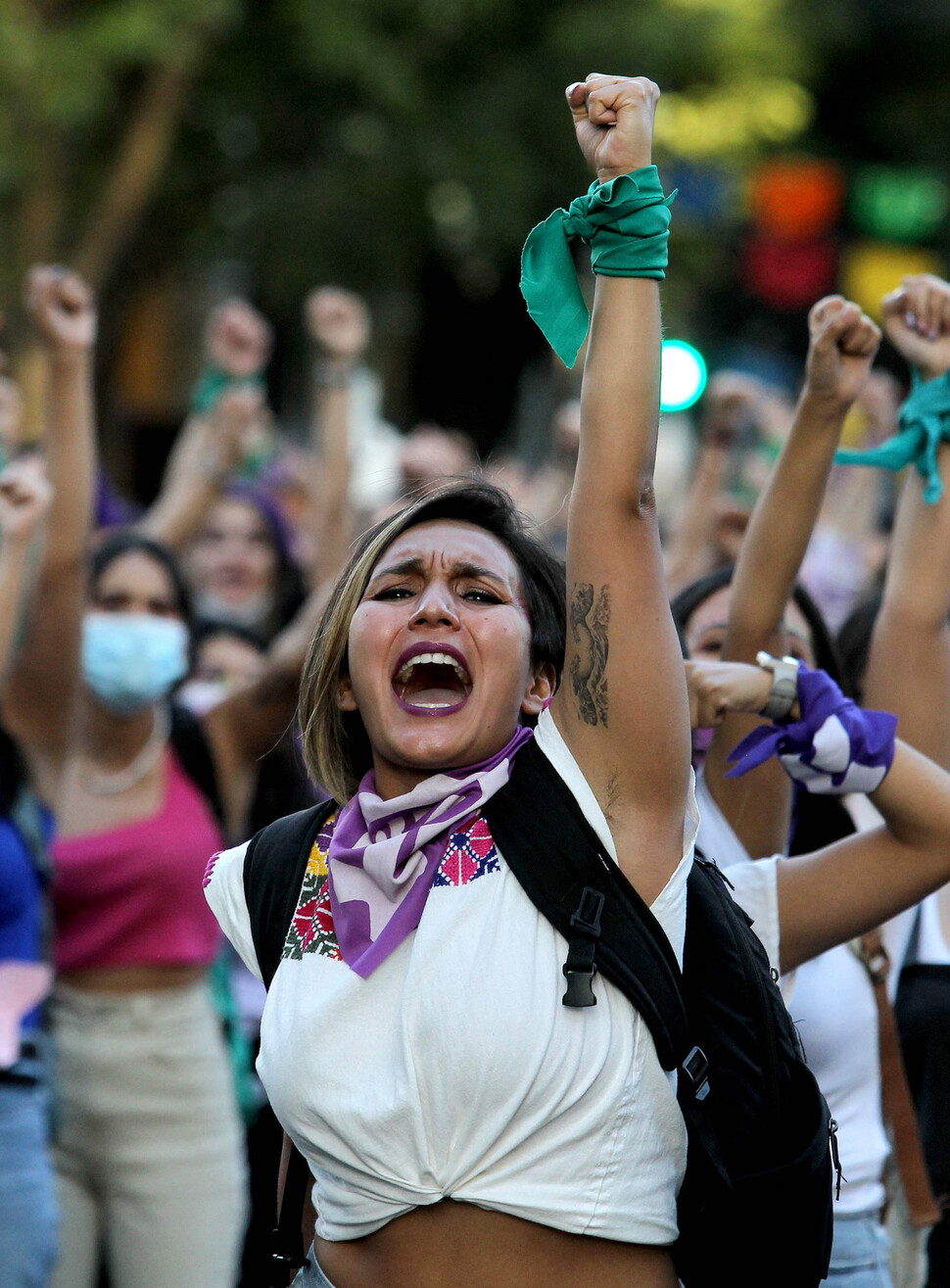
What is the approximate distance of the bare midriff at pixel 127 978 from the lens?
440 cm

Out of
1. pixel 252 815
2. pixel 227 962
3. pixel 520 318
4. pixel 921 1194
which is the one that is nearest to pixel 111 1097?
pixel 227 962

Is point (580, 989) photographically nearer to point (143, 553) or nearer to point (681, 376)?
point (143, 553)

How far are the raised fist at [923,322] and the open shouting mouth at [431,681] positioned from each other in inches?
50.7

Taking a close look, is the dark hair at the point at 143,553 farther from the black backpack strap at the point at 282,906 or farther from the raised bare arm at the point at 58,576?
the black backpack strap at the point at 282,906

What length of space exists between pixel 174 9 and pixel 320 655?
32.0 ft

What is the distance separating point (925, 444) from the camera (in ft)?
10.8

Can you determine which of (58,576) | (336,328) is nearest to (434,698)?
(58,576)

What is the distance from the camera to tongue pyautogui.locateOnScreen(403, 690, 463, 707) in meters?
2.45

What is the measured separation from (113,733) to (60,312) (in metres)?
1.13

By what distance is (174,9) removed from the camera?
1134cm

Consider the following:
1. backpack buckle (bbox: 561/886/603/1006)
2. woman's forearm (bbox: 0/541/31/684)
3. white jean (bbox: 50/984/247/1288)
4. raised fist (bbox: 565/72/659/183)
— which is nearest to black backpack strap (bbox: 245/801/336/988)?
backpack buckle (bbox: 561/886/603/1006)

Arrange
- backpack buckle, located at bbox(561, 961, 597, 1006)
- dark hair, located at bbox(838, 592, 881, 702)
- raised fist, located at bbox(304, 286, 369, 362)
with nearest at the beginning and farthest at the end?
backpack buckle, located at bbox(561, 961, 597, 1006) → dark hair, located at bbox(838, 592, 881, 702) → raised fist, located at bbox(304, 286, 369, 362)

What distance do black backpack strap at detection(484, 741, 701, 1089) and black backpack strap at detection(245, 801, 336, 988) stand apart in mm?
365

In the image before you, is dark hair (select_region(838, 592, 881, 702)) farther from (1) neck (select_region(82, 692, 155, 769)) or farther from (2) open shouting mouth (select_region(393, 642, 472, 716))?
(1) neck (select_region(82, 692, 155, 769))
